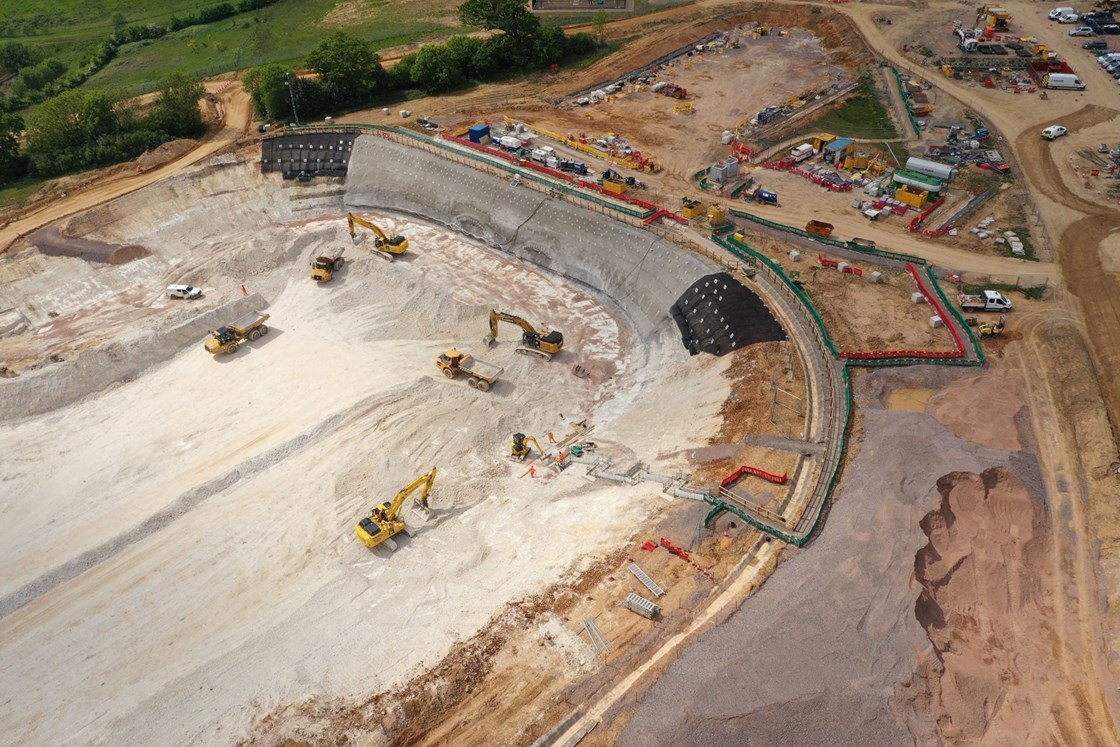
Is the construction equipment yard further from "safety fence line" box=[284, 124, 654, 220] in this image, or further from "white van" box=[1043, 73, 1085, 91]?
"white van" box=[1043, 73, 1085, 91]

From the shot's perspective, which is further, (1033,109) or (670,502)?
(1033,109)

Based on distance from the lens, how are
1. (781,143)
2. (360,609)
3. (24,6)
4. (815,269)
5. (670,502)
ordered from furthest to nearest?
(24,6)
(781,143)
(815,269)
(670,502)
(360,609)

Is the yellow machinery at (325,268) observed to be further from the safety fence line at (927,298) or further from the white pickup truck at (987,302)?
the white pickup truck at (987,302)

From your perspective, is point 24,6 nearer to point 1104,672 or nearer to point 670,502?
point 670,502

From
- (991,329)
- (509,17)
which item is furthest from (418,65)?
(991,329)

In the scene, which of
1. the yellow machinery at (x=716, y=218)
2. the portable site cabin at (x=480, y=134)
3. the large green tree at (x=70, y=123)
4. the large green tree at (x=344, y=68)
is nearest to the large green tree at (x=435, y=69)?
the large green tree at (x=344, y=68)

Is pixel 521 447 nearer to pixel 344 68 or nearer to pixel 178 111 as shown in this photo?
pixel 344 68

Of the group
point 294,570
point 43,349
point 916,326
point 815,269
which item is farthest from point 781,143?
point 43,349
